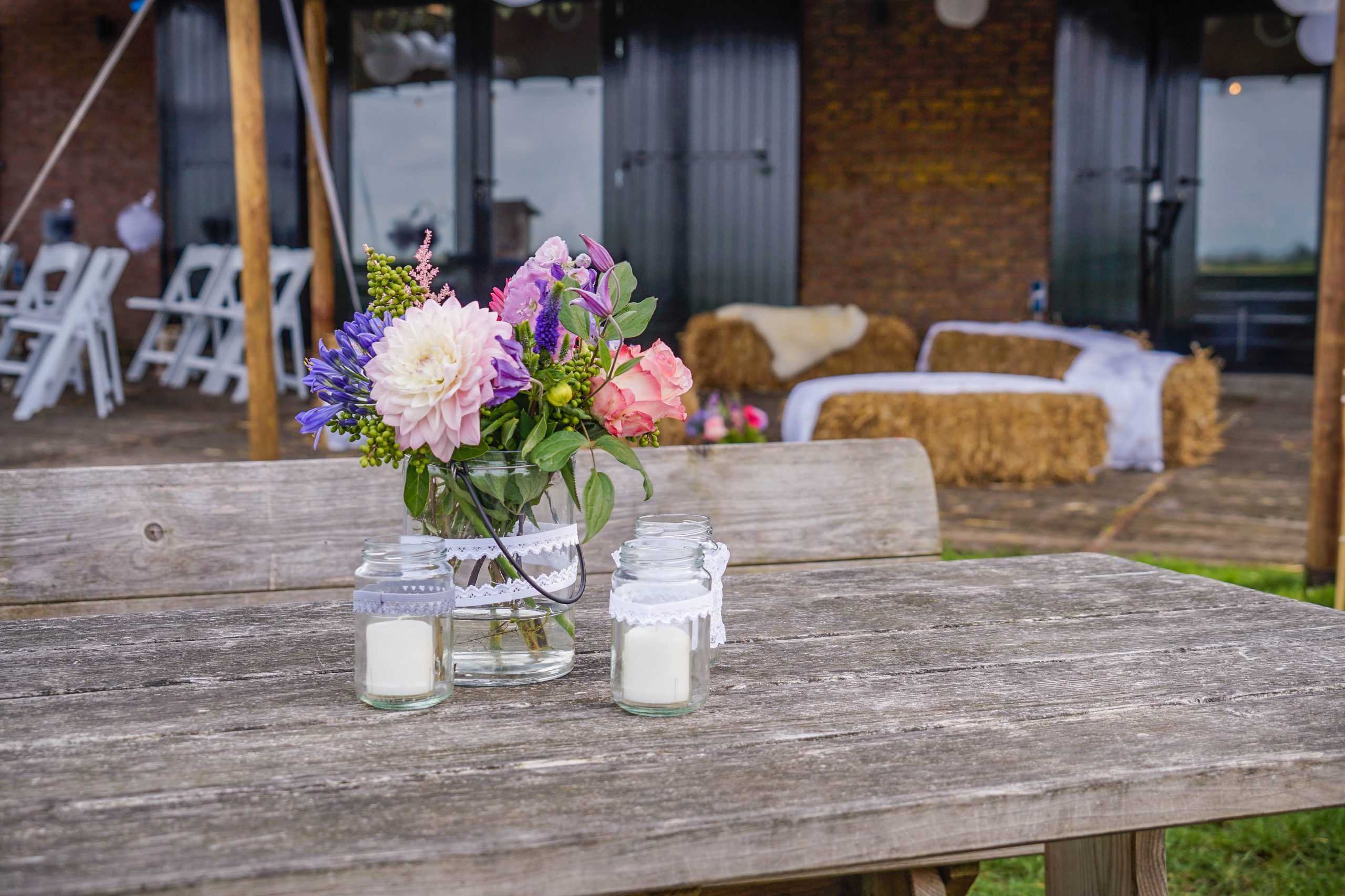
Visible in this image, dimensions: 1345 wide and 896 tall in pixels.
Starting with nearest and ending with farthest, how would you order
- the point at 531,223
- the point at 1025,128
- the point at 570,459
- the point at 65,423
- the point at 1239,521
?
the point at 570,459
the point at 1239,521
the point at 65,423
the point at 1025,128
the point at 531,223

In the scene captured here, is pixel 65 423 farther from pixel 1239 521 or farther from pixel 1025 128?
pixel 1025 128

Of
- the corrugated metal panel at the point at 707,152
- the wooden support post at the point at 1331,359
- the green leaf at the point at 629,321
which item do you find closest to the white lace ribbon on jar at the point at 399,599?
the green leaf at the point at 629,321

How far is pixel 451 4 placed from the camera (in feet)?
27.5

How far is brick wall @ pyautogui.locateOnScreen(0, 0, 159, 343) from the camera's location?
9.42 meters

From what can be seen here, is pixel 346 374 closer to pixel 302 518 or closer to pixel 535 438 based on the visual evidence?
pixel 535 438

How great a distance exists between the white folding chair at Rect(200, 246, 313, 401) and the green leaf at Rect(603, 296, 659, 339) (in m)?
6.19

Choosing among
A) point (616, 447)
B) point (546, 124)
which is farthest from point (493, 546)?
point (546, 124)

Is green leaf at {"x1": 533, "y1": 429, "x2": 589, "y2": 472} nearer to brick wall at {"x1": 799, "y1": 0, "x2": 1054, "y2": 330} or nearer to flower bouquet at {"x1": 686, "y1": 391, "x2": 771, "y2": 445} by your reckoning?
flower bouquet at {"x1": 686, "y1": 391, "x2": 771, "y2": 445}

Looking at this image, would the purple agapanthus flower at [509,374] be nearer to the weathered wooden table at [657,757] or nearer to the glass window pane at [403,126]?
the weathered wooden table at [657,757]

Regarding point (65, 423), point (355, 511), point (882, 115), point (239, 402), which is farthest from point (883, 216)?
point (355, 511)

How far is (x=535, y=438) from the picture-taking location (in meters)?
0.89

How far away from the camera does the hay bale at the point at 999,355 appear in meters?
6.09

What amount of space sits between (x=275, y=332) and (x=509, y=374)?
636 cm

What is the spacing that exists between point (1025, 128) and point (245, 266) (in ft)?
19.7
